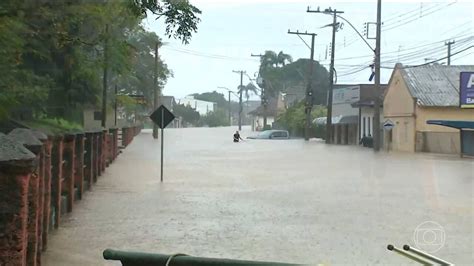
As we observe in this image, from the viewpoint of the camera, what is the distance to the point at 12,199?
5.37 meters

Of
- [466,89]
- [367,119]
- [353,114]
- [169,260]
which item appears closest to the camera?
[169,260]

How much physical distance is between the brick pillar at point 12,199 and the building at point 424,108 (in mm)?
38888

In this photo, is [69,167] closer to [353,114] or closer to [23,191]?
[23,191]

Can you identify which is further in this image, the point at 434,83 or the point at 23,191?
the point at 434,83

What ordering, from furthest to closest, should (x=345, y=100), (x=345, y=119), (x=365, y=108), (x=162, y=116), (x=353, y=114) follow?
(x=345, y=100), (x=353, y=114), (x=345, y=119), (x=365, y=108), (x=162, y=116)

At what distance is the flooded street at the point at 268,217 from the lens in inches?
365

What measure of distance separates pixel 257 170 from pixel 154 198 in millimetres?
9875

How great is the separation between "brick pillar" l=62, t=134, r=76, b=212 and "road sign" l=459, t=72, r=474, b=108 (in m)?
32.4

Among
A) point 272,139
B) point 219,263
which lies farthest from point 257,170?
point 272,139

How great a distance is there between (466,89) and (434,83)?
612 centimetres

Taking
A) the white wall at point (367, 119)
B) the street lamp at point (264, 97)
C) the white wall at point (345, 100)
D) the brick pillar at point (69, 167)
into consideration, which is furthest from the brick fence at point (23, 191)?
the street lamp at point (264, 97)

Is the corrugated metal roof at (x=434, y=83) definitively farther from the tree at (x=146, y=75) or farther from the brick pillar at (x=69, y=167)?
the brick pillar at (x=69, y=167)

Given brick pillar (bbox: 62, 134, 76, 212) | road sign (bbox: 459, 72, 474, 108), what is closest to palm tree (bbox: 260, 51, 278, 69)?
road sign (bbox: 459, 72, 474, 108)

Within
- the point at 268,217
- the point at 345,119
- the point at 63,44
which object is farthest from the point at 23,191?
the point at 345,119
